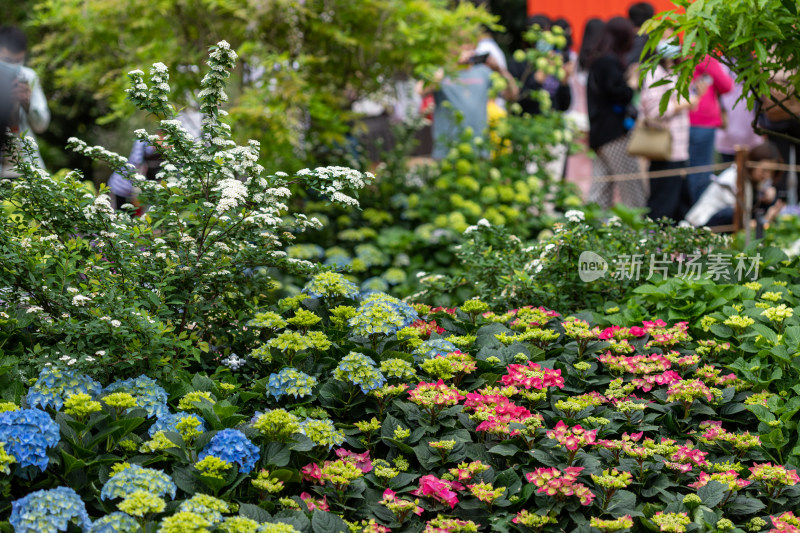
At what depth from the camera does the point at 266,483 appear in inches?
113

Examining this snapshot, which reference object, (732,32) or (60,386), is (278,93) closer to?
(732,32)

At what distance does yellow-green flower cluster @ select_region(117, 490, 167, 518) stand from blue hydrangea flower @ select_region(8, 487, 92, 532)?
0.42 feet

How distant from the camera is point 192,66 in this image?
25.2ft

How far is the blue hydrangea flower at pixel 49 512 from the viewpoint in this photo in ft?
8.19

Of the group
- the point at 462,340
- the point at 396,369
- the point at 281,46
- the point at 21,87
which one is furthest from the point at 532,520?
the point at 281,46

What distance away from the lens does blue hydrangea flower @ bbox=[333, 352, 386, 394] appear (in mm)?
3293

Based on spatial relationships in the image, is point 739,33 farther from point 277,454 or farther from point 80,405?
point 80,405

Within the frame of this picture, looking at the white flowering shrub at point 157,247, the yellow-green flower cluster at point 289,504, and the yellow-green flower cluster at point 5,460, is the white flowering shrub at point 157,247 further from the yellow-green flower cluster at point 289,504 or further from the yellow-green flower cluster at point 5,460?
the yellow-green flower cluster at point 289,504

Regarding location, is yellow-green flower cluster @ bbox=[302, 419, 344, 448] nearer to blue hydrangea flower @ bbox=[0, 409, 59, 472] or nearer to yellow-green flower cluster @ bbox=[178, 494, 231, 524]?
yellow-green flower cluster @ bbox=[178, 494, 231, 524]

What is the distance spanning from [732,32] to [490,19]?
3944mm

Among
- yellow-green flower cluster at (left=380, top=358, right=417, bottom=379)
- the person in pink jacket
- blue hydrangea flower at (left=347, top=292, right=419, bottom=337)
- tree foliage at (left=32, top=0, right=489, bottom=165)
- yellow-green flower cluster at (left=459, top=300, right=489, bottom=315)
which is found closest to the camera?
yellow-green flower cluster at (left=380, top=358, right=417, bottom=379)

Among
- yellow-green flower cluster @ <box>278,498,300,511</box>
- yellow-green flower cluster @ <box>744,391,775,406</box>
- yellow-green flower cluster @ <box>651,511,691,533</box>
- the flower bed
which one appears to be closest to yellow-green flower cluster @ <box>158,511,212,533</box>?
the flower bed

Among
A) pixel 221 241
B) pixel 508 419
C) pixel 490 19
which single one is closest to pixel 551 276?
pixel 508 419

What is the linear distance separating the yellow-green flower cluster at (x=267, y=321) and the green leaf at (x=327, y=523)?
37.9 inches
